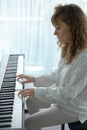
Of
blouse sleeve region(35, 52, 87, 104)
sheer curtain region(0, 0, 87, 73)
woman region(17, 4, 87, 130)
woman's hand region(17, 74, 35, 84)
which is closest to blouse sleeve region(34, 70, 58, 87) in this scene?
woman's hand region(17, 74, 35, 84)

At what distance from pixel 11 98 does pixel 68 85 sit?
0.36m

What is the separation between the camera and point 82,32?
1764 millimetres

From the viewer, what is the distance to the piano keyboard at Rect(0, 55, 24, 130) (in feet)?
4.33

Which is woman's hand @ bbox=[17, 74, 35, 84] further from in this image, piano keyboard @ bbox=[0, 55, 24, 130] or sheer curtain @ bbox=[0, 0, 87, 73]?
sheer curtain @ bbox=[0, 0, 87, 73]

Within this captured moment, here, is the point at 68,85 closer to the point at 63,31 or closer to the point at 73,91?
the point at 73,91

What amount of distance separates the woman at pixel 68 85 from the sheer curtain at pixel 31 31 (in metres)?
1.03

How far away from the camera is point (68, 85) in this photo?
5.57 feet

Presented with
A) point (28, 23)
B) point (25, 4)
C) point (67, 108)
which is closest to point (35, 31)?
point (28, 23)

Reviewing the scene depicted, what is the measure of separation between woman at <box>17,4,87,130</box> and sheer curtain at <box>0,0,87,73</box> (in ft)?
3.38

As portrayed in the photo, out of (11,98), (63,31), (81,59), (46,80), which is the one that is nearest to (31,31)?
(46,80)

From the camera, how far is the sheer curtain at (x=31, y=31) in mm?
2789

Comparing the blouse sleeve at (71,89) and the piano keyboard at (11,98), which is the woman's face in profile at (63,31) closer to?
the blouse sleeve at (71,89)

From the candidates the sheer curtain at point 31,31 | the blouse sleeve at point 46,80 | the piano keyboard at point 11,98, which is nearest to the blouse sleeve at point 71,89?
the piano keyboard at point 11,98

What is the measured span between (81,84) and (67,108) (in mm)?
183
